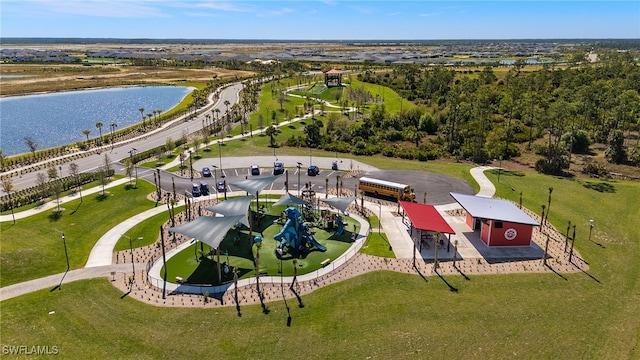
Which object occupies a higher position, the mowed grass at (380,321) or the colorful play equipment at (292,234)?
the colorful play equipment at (292,234)

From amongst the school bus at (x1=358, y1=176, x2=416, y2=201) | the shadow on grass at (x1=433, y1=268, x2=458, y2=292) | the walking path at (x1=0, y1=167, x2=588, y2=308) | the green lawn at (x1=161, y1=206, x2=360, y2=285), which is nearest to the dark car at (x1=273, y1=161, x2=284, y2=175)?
the school bus at (x1=358, y1=176, x2=416, y2=201)

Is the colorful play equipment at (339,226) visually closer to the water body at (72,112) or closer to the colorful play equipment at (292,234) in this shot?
the colorful play equipment at (292,234)

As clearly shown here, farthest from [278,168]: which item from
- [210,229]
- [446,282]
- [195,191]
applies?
[446,282]

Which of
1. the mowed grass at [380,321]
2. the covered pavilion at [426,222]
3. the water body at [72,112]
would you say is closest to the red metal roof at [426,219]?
the covered pavilion at [426,222]

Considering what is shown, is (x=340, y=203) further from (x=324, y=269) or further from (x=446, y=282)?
(x=446, y=282)

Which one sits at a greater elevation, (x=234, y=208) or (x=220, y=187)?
(x=234, y=208)

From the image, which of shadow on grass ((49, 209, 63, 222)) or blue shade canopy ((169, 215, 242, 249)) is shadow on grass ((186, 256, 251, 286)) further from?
shadow on grass ((49, 209, 63, 222))
